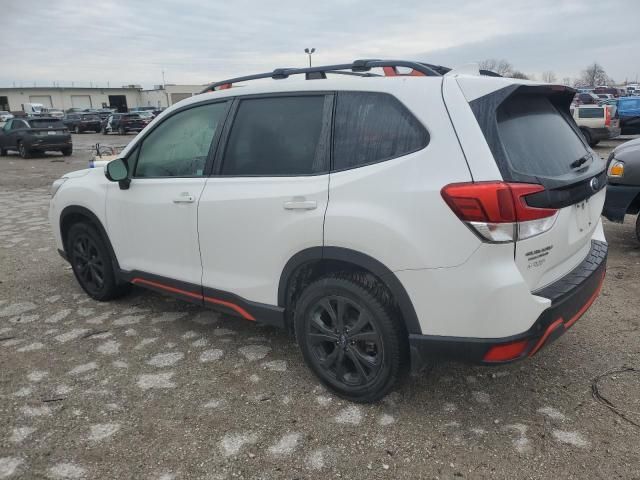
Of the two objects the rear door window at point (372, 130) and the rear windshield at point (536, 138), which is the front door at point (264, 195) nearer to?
the rear door window at point (372, 130)

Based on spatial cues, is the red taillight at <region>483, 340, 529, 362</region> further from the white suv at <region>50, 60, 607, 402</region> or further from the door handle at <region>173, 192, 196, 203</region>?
the door handle at <region>173, 192, 196, 203</region>

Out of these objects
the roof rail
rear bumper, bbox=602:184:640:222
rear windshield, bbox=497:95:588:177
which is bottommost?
rear bumper, bbox=602:184:640:222

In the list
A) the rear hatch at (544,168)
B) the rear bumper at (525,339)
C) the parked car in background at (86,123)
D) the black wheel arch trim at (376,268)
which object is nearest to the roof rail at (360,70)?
the rear hatch at (544,168)

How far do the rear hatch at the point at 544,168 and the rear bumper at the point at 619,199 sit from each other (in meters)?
2.69

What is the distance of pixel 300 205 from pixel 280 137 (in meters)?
0.51

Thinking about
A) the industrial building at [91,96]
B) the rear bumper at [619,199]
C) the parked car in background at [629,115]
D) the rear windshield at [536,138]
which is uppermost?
the industrial building at [91,96]

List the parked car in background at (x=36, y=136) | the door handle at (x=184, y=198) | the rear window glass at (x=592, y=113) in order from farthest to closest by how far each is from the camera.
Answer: the parked car in background at (x=36, y=136), the rear window glass at (x=592, y=113), the door handle at (x=184, y=198)

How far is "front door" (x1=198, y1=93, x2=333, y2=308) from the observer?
9.31 feet

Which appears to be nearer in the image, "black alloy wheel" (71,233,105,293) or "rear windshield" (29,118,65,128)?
"black alloy wheel" (71,233,105,293)

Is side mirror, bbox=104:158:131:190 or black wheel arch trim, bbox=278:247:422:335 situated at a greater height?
side mirror, bbox=104:158:131:190

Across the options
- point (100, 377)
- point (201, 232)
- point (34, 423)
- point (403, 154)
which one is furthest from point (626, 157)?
point (34, 423)

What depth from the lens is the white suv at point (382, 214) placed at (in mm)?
2326

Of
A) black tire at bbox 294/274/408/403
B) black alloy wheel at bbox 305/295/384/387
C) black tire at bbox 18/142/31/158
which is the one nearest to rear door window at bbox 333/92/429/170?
black tire at bbox 294/274/408/403

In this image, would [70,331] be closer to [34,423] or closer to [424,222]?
[34,423]
